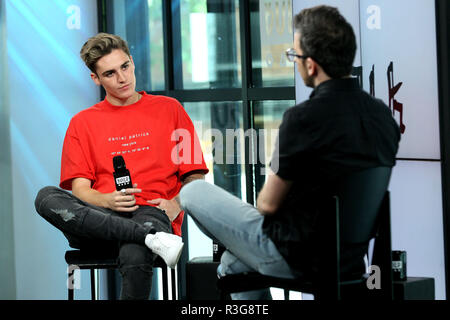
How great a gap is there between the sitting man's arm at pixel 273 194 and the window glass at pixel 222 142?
2152 millimetres

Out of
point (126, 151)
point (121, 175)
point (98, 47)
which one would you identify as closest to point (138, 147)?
point (126, 151)

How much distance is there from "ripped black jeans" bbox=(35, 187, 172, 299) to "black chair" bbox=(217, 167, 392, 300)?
1.84 ft

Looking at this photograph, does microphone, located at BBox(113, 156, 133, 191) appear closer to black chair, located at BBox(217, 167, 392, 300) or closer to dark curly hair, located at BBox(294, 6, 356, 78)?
black chair, located at BBox(217, 167, 392, 300)

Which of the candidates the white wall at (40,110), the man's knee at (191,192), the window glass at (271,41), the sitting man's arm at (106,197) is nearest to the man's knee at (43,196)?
the sitting man's arm at (106,197)

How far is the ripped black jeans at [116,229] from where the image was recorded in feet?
8.53

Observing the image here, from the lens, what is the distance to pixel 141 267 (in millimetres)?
2600

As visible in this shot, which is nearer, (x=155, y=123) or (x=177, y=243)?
(x=177, y=243)

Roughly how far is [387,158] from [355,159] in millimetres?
105

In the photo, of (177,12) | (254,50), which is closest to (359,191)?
(254,50)

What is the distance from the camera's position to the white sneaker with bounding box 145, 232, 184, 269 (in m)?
2.55

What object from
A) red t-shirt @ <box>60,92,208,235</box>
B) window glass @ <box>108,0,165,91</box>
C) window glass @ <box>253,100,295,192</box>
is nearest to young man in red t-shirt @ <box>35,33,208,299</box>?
red t-shirt @ <box>60,92,208,235</box>

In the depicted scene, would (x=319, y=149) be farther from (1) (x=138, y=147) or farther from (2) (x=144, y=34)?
(2) (x=144, y=34)
